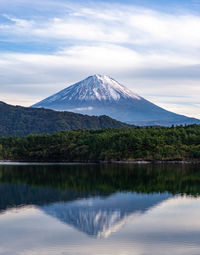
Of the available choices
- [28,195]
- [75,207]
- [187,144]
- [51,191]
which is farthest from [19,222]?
[187,144]

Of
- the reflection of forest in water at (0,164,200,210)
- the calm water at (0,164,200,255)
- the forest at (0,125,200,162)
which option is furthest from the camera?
the forest at (0,125,200,162)

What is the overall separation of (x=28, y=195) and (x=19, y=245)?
2024cm

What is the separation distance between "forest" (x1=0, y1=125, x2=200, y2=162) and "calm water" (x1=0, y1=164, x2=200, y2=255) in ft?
190

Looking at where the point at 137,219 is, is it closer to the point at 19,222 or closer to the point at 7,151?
the point at 19,222

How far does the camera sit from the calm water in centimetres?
2227

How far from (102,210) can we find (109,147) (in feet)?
265

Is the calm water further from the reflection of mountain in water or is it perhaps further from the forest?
the forest

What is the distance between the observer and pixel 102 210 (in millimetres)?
33375

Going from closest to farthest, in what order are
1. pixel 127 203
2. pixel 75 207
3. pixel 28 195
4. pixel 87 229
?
pixel 87 229 < pixel 75 207 < pixel 127 203 < pixel 28 195

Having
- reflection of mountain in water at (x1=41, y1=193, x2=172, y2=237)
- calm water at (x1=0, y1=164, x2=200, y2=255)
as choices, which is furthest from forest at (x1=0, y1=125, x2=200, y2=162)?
reflection of mountain in water at (x1=41, y1=193, x2=172, y2=237)

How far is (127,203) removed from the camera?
37.1m

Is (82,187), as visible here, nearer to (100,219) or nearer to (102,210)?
(102,210)

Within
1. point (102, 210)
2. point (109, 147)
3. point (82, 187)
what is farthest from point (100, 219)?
point (109, 147)

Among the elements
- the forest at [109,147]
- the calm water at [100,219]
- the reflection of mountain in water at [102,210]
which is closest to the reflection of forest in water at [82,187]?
the calm water at [100,219]
